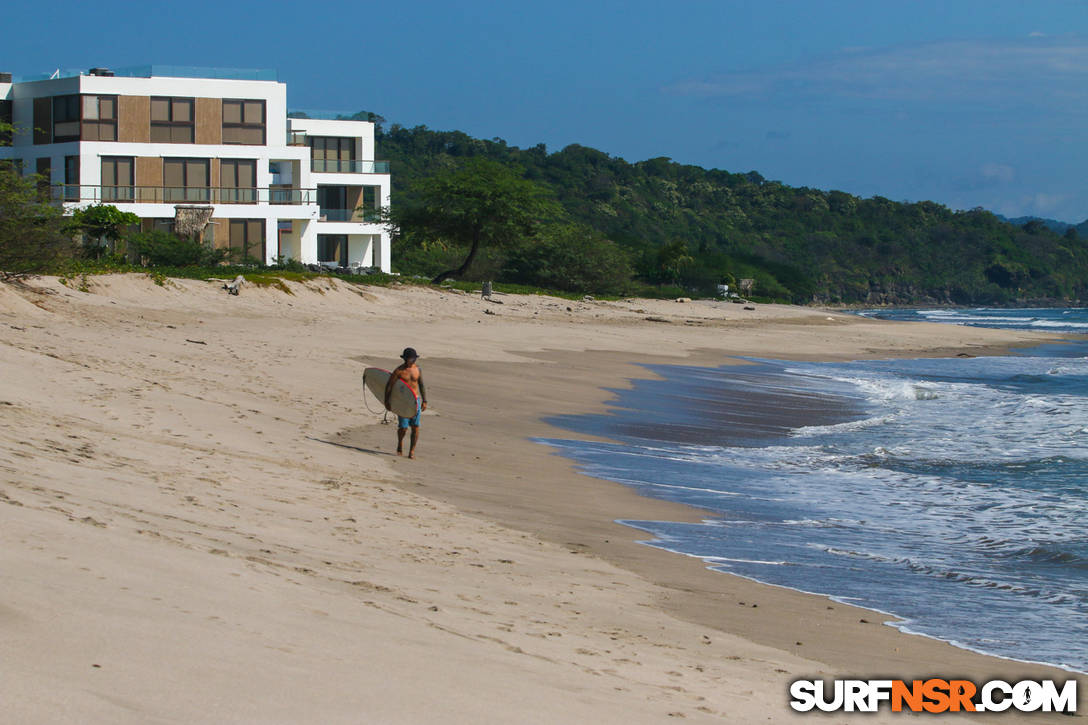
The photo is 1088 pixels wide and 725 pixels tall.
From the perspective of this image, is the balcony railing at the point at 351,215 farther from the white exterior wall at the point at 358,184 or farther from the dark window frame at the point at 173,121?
the dark window frame at the point at 173,121

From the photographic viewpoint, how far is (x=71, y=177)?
4522 centimetres

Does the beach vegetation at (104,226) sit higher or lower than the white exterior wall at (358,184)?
lower

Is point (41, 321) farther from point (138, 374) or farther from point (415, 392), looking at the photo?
point (415, 392)

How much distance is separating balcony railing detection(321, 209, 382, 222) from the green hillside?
5080cm

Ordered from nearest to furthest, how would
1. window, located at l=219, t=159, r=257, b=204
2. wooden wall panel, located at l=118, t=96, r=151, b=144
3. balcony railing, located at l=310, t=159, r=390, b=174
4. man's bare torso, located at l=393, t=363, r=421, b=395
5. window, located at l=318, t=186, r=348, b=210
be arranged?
man's bare torso, located at l=393, t=363, r=421, b=395
wooden wall panel, located at l=118, t=96, r=151, b=144
window, located at l=219, t=159, r=257, b=204
balcony railing, located at l=310, t=159, r=390, b=174
window, located at l=318, t=186, r=348, b=210

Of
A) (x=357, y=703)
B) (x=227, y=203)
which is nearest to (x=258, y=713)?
(x=357, y=703)

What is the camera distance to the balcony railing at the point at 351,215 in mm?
53975

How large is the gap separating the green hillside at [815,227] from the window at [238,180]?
188ft

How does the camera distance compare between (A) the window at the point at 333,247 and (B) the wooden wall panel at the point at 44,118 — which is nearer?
(B) the wooden wall panel at the point at 44,118

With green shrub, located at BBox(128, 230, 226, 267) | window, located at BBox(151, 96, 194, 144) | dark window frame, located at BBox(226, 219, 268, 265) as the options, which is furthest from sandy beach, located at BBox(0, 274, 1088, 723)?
window, located at BBox(151, 96, 194, 144)

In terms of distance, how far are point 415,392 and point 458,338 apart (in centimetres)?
1532

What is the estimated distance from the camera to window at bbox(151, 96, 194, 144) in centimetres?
4603

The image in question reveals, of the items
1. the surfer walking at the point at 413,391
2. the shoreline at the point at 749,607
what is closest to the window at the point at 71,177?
the surfer walking at the point at 413,391

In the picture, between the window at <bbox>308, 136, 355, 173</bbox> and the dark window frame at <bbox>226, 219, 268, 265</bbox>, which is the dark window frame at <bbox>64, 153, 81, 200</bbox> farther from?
the window at <bbox>308, 136, 355, 173</bbox>
